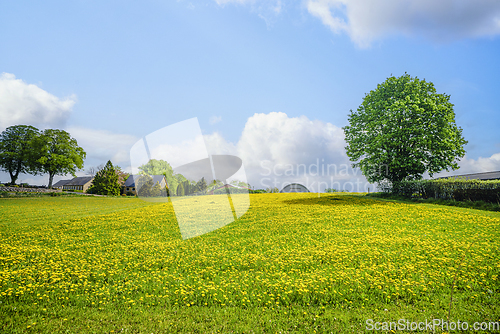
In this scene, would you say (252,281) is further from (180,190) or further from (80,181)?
(80,181)

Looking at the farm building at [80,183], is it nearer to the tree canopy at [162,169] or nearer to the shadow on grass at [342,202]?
Result: the shadow on grass at [342,202]

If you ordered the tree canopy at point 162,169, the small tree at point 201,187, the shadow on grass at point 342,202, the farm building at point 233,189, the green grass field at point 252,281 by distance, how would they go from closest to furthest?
the green grass field at point 252,281, the tree canopy at point 162,169, the shadow on grass at point 342,202, the farm building at point 233,189, the small tree at point 201,187

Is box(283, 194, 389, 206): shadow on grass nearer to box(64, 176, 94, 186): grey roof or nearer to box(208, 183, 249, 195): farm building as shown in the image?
box(208, 183, 249, 195): farm building

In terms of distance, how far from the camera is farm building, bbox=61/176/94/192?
10044 centimetres

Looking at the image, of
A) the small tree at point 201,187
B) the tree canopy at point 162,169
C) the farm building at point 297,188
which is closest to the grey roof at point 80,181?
the small tree at point 201,187

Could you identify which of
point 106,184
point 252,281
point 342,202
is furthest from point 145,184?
point 252,281

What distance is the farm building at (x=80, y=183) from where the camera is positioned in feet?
330

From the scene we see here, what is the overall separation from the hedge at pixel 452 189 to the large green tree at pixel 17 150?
78780 mm

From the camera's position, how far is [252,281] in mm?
7199

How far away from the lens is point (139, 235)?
1438 centimetres

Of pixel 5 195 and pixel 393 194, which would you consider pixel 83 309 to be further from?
pixel 5 195

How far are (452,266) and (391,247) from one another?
235 cm

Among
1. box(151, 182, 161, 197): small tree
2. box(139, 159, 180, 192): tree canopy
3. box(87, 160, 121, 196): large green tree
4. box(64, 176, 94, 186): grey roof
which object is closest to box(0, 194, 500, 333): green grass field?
box(139, 159, 180, 192): tree canopy

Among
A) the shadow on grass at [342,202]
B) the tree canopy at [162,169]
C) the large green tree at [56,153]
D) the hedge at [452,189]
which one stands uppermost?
the large green tree at [56,153]
